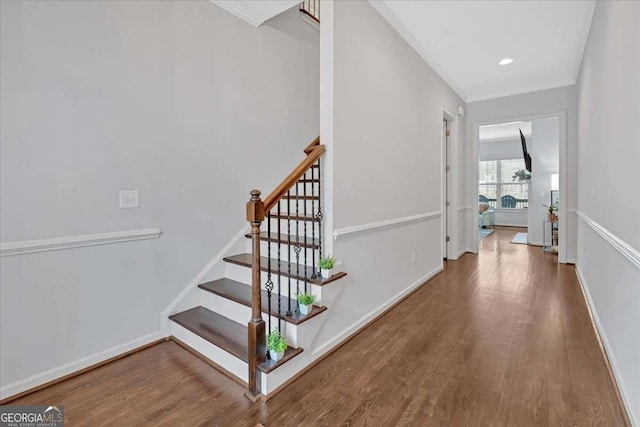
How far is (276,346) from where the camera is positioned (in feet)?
6.15

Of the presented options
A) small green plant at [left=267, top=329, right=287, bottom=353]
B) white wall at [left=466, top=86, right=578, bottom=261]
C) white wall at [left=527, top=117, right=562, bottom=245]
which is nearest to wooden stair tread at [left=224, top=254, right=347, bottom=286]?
small green plant at [left=267, top=329, right=287, bottom=353]

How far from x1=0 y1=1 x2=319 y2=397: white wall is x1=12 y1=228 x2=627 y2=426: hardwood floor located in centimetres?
40

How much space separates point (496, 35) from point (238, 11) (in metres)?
2.77

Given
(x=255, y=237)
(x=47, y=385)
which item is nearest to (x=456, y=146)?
(x=255, y=237)

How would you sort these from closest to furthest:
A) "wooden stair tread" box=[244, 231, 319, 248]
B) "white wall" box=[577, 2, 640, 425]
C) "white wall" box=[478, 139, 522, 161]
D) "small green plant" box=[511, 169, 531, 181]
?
1. "white wall" box=[577, 2, 640, 425]
2. "wooden stair tread" box=[244, 231, 319, 248]
3. "small green plant" box=[511, 169, 531, 181]
4. "white wall" box=[478, 139, 522, 161]

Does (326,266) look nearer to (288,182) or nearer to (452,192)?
(288,182)

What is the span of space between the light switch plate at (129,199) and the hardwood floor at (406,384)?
3.60 feet

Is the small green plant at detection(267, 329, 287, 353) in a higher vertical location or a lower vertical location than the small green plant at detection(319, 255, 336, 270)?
lower

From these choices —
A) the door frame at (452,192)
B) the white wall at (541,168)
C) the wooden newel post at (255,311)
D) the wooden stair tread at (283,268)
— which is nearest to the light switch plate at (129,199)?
the wooden stair tread at (283,268)

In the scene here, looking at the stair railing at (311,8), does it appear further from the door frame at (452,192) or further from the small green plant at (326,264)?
the small green plant at (326,264)

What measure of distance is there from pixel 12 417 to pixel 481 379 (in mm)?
2671

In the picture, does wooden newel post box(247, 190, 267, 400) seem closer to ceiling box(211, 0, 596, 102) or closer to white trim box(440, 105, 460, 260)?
ceiling box(211, 0, 596, 102)

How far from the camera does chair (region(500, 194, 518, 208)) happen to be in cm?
1083

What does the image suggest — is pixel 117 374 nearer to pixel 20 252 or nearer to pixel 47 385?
pixel 47 385
